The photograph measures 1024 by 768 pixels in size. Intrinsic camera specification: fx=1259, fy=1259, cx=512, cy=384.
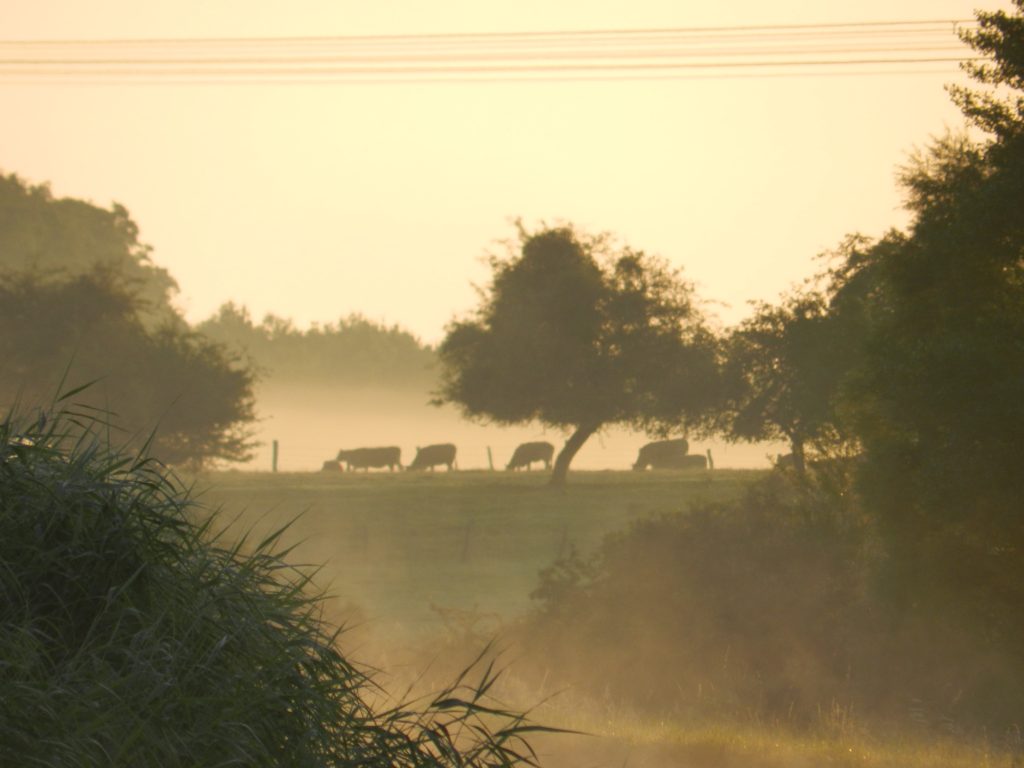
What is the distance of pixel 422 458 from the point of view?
8162 centimetres

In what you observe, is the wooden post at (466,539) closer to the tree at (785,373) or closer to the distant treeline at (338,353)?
the tree at (785,373)

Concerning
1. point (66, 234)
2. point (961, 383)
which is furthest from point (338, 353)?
point (961, 383)

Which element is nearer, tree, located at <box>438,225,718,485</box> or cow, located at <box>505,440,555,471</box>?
tree, located at <box>438,225,718,485</box>

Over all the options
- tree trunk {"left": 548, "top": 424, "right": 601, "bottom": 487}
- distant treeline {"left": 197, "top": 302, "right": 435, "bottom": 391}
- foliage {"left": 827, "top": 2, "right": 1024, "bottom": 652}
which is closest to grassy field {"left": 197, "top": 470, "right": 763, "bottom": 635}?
tree trunk {"left": 548, "top": 424, "right": 601, "bottom": 487}

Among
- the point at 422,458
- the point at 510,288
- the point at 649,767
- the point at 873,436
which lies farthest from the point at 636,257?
the point at 649,767

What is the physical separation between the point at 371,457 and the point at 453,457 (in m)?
5.53

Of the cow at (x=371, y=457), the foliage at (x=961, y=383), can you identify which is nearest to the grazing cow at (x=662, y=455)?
the cow at (x=371, y=457)

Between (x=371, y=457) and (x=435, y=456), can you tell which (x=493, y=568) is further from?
(x=371, y=457)

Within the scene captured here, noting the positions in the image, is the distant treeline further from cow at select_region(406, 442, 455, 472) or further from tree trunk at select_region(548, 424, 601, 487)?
tree trunk at select_region(548, 424, 601, 487)

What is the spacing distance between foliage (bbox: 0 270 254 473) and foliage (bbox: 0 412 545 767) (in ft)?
133

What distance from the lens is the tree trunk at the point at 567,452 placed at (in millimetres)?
57031

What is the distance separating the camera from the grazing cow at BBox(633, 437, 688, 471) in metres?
82.6

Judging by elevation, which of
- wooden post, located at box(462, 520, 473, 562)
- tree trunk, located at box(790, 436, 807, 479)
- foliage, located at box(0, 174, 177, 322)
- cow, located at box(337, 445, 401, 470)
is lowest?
wooden post, located at box(462, 520, 473, 562)

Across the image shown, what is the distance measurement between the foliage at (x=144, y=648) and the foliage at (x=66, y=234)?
8310 centimetres
